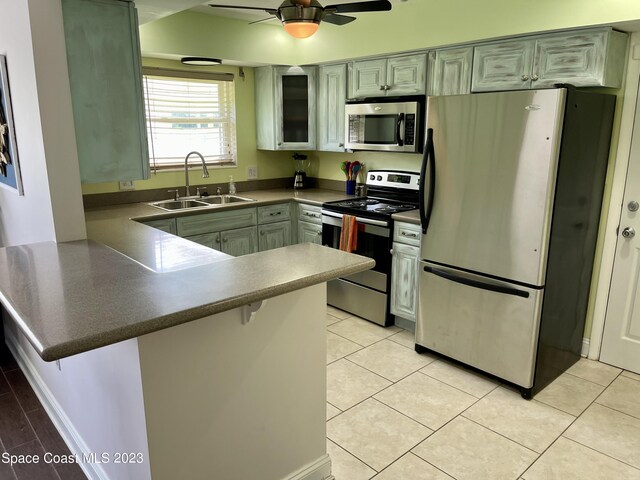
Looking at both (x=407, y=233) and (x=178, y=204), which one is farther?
(x=178, y=204)

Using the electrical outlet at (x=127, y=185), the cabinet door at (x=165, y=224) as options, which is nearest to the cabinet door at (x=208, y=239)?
the cabinet door at (x=165, y=224)

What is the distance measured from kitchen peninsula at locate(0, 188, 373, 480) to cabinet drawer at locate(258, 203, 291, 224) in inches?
76.1

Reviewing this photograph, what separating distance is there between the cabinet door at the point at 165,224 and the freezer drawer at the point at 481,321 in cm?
189

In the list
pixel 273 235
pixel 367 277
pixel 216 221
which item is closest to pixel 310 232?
pixel 273 235

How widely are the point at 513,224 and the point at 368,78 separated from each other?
190 centimetres

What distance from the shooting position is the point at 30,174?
2.37 meters

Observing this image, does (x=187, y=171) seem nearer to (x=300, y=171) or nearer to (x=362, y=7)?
(x=300, y=171)

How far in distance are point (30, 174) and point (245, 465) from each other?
174cm

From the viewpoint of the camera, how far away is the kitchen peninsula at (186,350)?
1.44 metres

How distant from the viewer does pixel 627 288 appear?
10.2 feet

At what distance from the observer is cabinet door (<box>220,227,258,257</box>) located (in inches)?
158

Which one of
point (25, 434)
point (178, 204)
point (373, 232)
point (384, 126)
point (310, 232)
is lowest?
point (25, 434)

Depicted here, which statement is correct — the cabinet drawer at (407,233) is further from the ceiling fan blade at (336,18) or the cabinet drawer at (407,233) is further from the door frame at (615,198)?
the ceiling fan blade at (336,18)

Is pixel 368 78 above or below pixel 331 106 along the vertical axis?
above
